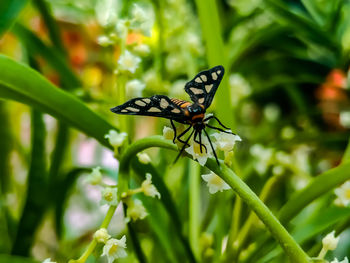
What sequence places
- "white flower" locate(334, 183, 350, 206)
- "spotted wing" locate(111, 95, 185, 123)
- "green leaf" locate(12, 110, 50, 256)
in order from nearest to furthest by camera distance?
"spotted wing" locate(111, 95, 185, 123) → "white flower" locate(334, 183, 350, 206) → "green leaf" locate(12, 110, 50, 256)

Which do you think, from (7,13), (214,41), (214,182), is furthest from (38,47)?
(214,182)

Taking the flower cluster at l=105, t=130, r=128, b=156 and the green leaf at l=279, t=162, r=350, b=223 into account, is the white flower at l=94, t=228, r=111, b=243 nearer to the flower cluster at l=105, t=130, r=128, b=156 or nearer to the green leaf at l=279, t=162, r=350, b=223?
the flower cluster at l=105, t=130, r=128, b=156

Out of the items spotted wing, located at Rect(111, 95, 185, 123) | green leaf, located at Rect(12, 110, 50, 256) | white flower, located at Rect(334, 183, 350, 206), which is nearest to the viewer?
spotted wing, located at Rect(111, 95, 185, 123)

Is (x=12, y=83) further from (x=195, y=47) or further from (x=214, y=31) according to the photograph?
(x=195, y=47)

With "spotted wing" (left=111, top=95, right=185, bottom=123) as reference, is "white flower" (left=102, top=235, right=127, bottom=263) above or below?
below

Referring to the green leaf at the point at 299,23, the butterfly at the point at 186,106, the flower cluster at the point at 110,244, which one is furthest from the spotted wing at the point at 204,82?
the green leaf at the point at 299,23

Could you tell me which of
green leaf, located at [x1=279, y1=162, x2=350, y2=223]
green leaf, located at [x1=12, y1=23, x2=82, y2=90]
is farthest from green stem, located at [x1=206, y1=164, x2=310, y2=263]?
green leaf, located at [x1=12, y1=23, x2=82, y2=90]

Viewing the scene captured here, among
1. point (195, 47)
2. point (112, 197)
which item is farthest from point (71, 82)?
point (112, 197)
